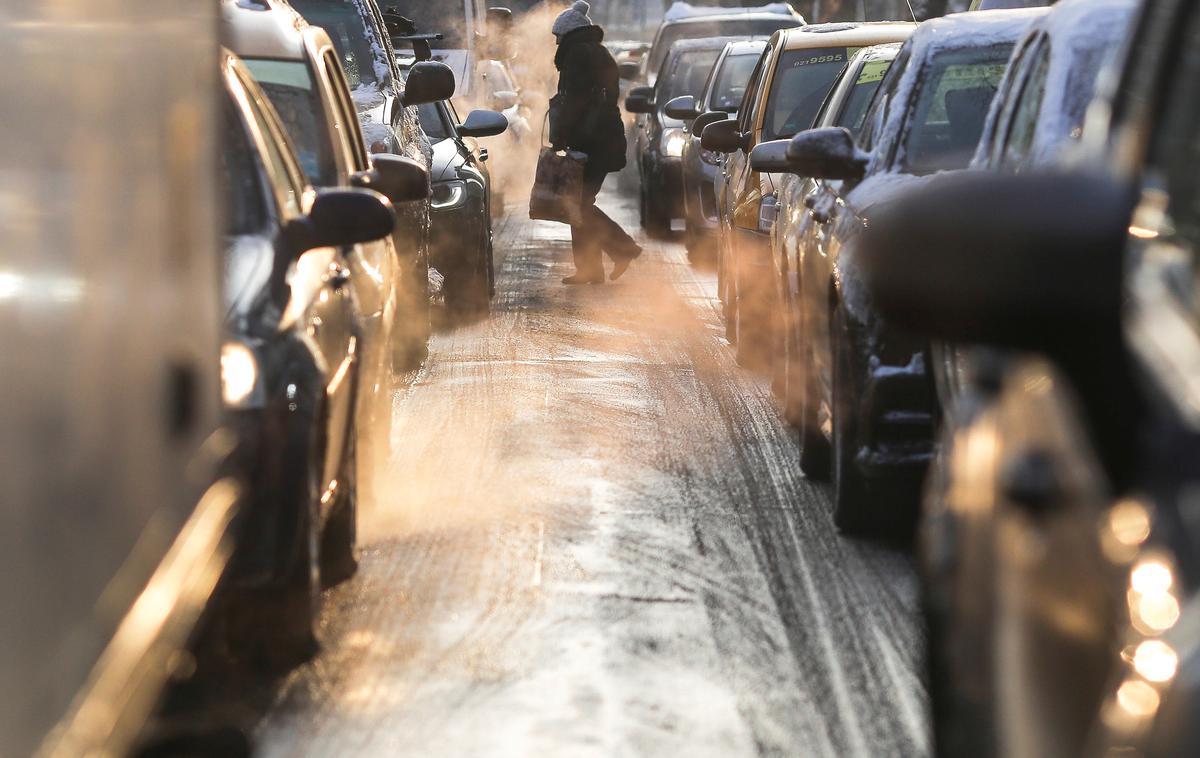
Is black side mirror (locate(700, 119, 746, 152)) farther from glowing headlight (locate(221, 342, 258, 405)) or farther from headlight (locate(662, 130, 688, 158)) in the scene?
glowing headlight (locate(221, 342, 258, 405))

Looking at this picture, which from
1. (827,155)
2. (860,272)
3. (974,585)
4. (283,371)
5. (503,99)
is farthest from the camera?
(503,99)

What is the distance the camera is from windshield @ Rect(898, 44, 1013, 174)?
24.5 ft

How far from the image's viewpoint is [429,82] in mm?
11750

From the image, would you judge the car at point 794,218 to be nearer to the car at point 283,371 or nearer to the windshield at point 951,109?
the windshield at point 951,109

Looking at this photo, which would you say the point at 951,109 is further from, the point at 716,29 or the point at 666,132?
the point at 716,29

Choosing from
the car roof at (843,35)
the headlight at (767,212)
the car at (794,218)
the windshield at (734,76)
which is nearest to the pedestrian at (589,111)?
the windshield at (734,76)

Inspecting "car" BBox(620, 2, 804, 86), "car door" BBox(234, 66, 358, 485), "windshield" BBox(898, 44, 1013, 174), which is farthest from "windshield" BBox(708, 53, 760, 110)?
"car door" BBox(234, 66, 358, 485)

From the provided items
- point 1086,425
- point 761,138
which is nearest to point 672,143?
point 761,138

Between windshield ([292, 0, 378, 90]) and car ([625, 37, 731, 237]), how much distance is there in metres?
4.83

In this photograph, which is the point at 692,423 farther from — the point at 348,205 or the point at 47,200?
the point at 47,200

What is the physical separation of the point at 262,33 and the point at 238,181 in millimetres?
2090

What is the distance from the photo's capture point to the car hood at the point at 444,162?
518 inches

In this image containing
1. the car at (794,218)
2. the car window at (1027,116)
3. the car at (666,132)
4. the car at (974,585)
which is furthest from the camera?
the car at (666,132)

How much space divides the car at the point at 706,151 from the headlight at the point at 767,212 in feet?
14.1
